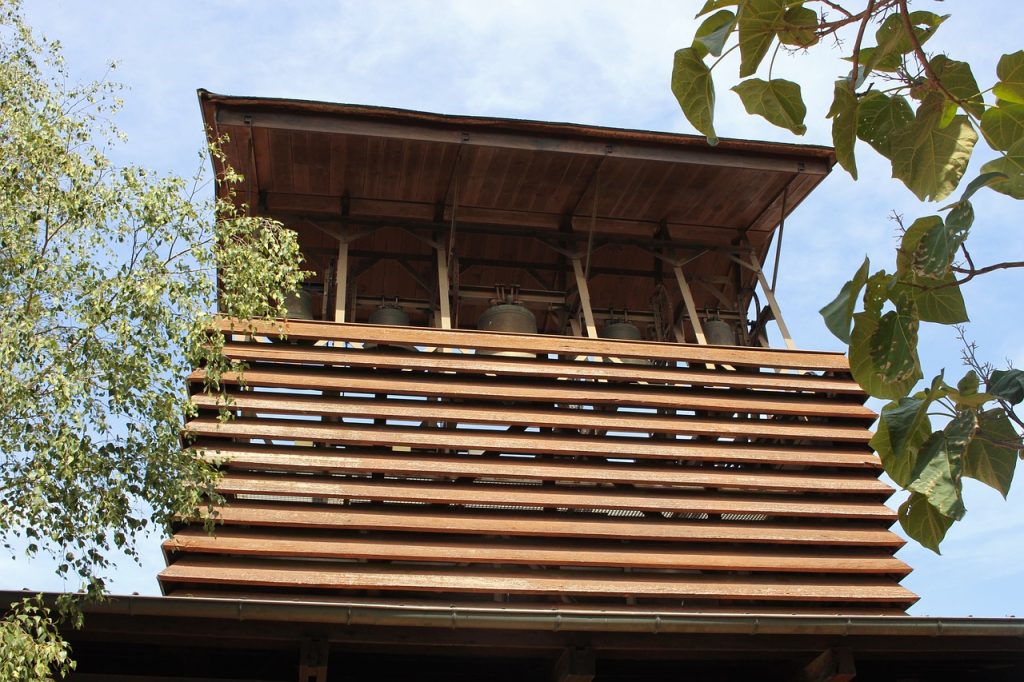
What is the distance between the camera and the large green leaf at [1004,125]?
2.23 m

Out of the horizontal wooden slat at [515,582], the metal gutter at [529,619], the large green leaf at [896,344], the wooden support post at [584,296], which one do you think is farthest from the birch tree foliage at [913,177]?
the wooden support post at [584,296]

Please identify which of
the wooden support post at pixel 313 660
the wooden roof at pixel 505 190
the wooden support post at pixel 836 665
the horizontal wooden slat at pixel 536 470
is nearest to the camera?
the wooden support post at pixel 313 660

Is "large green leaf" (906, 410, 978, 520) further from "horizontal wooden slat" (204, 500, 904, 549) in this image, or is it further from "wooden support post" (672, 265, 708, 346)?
"wooden support post" (672, 265, 708, 346)

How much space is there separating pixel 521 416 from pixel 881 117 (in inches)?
273

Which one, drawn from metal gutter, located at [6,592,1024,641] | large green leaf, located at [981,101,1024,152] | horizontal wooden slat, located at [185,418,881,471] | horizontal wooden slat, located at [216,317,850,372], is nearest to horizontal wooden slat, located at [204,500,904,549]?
horizontal wooden slat, located at [185,418,881,471]

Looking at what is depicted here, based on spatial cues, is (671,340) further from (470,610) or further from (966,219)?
(966,219)

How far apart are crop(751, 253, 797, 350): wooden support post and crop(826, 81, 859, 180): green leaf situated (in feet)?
28.3

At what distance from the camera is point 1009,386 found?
2084mm

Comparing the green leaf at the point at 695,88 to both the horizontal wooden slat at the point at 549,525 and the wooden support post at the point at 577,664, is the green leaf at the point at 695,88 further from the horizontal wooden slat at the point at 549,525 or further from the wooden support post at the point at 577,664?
the horizontal wooden slat at the point at 549,525

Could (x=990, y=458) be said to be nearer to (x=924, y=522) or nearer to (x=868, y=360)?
(x=924, y=522)

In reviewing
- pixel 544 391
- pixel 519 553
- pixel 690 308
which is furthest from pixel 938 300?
pixel 690 308

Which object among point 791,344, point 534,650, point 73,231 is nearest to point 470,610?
point 534,650

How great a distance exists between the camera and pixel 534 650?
779 cm

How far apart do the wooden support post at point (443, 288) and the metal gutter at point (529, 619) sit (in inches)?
140
